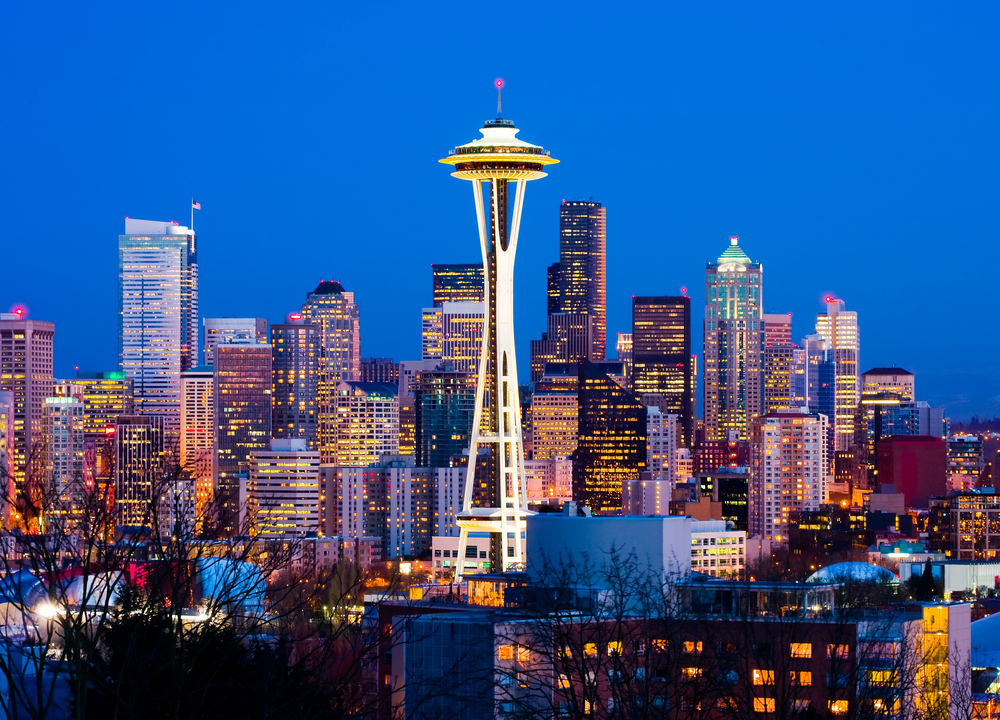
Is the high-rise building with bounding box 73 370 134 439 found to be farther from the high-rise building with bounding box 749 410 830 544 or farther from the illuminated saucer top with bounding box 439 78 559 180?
the illuminated saucer top with bounding box 439 78 559 180

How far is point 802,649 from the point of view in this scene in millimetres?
36125

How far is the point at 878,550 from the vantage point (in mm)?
124688

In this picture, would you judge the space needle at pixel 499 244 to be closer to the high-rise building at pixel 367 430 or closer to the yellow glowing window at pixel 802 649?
the yellow glowing window at pixel 802 649

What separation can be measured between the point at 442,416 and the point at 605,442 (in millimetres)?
17642

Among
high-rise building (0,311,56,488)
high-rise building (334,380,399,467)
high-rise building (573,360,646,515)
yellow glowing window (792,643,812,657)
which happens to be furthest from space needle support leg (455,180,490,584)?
high-rise building (334,380,399,467)

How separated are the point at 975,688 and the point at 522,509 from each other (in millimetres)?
55302

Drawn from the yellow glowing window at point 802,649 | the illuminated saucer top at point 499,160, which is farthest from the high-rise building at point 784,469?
the yellow glowing window at point 802,649

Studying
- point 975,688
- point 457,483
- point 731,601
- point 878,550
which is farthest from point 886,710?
point 457,483

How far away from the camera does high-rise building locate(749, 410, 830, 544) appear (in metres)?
164

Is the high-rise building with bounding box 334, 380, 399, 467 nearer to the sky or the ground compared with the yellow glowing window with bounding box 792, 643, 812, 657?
nearer to the sky

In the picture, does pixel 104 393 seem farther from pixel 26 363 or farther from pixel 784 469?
pixel 784 469

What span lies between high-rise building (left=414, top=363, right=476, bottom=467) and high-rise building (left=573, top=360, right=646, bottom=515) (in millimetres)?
12393

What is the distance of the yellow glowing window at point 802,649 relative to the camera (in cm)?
3556

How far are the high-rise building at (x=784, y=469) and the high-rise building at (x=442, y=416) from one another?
90.8 feet
